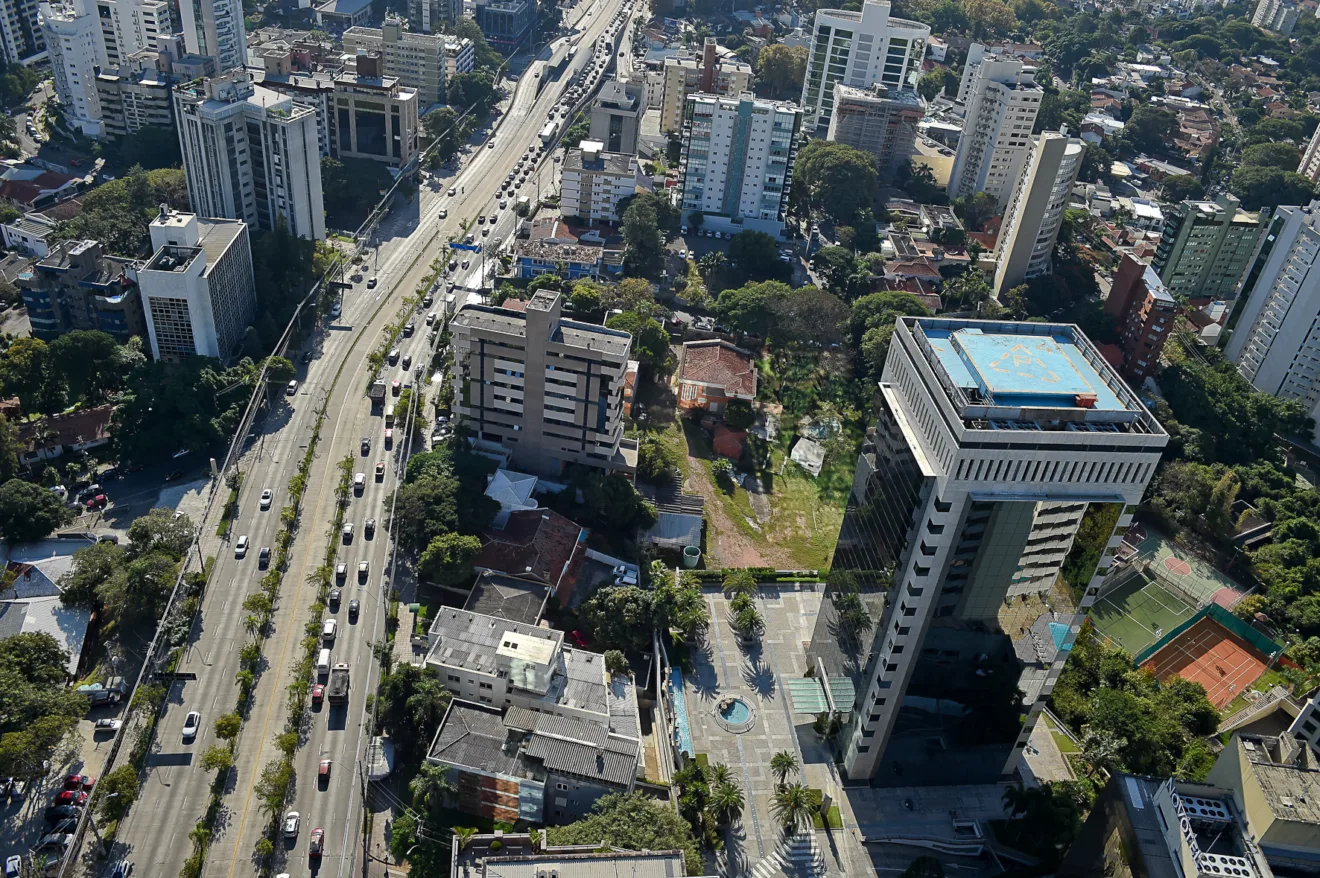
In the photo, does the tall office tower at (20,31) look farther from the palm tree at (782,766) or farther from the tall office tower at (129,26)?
the palm tree at (782,766)

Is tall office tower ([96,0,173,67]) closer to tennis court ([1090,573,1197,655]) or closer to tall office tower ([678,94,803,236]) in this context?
tall office tower ([678,94,803,236])

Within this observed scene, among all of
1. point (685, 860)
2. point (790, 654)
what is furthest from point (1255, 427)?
point (685, 860)

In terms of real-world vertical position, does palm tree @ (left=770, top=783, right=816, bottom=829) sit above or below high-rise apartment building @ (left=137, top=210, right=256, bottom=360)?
below

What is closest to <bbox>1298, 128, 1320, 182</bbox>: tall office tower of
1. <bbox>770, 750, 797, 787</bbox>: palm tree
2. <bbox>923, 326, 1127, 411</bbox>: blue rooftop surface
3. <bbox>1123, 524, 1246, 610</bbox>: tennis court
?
<bbox>1123, 524, 1246, 610</bbox>: tennis court

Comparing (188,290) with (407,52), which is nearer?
(188,290)

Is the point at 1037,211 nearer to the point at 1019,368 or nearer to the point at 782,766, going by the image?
the point at 1019,368

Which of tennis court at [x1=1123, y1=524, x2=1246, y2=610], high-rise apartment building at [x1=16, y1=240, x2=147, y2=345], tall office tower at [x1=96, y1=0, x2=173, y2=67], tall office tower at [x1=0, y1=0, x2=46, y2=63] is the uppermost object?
tall office tower at [x1=96, y1=0, x2=173, y2=67]

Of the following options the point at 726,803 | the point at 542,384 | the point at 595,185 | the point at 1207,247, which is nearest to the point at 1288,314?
the point at 1207,247
